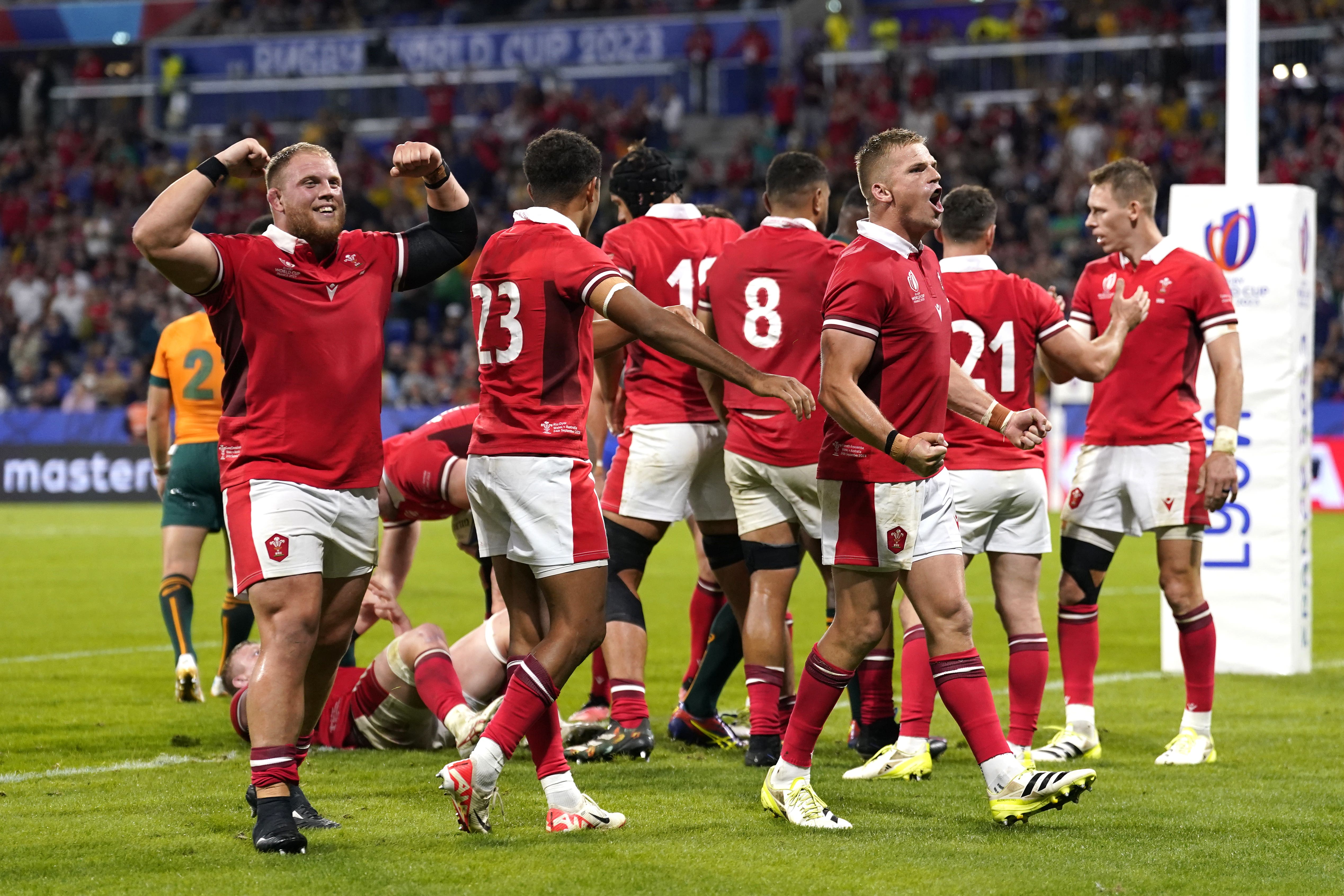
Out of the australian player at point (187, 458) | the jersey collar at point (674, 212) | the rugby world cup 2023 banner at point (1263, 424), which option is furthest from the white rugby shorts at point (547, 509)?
the rugby world cup 2023 banner at point (1263, 424)

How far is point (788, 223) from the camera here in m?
6.49

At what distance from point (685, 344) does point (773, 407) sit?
5.59 feet

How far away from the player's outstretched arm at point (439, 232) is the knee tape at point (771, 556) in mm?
1837

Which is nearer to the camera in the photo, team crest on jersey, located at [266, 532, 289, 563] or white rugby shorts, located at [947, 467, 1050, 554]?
team crest on jersey, located at [266, 532, 289, 563]

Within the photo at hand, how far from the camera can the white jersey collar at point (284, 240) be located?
4906 mm

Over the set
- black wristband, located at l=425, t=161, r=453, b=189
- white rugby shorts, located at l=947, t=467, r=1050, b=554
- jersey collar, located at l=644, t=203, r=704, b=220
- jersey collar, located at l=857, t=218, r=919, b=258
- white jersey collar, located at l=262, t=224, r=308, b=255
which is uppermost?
black wristband, located at l=425, t=161, r=453, b=189

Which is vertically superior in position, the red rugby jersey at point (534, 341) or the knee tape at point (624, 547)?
the red rugby jersey at point (534, 341)

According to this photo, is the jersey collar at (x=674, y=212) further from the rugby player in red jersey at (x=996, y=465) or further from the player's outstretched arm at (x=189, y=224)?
the player's outstretched arm at (x=189, y=224)

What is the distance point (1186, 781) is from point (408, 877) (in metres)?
3.18

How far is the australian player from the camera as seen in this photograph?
8242mm

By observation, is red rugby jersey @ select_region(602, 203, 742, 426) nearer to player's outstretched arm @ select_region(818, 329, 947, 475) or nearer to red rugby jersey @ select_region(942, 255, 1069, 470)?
red rugby jersey @ select_region(942, 255, 1069, 470)

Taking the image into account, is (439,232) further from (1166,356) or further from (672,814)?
(1166,356)

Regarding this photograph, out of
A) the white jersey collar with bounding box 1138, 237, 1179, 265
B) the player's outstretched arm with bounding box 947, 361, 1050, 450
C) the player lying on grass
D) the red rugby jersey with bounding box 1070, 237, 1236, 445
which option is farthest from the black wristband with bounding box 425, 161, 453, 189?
the white jersey collar with bounding box 1138, 237, 1179, 265

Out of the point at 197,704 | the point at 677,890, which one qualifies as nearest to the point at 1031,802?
the point at 677,890
